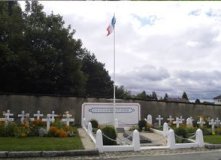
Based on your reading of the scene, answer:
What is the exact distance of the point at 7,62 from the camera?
3222cm

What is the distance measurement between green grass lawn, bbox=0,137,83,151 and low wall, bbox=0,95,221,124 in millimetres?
7917

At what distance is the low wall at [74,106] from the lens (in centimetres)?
2473

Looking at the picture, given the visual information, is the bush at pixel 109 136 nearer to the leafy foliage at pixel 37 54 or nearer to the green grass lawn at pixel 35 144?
the green grass lawn at pixel 35 144

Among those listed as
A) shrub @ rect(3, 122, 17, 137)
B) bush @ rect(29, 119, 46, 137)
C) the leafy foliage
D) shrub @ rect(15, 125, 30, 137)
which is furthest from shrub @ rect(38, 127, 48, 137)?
the leafy foliage

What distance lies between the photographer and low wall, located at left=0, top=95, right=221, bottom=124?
974 inches

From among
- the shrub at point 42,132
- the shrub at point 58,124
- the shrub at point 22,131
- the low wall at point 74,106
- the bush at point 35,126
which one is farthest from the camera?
the low wall at point 74,106

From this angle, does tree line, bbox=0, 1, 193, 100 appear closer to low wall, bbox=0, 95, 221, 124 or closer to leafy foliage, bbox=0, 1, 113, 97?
leafy foliage, bbox=0, 1, 113, 97

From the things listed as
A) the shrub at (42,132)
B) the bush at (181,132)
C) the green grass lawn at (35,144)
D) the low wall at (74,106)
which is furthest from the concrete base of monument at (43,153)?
the low wall at (74,106)

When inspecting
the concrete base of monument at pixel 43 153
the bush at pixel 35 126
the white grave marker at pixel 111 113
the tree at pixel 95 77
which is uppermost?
the tree at pixel 95 77

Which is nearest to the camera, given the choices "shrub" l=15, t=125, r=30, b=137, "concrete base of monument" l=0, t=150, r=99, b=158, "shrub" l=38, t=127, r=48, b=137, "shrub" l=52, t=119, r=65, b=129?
"concrete base of monument" l=0, t=150, r=99, b=158

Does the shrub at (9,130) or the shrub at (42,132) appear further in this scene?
the shrub at (42,132)

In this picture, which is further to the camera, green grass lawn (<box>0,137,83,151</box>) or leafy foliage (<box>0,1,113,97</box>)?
leafy foliage (<box>0,1,113,97</box>)

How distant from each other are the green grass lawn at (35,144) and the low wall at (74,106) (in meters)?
7.92

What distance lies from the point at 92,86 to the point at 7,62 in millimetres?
27155
